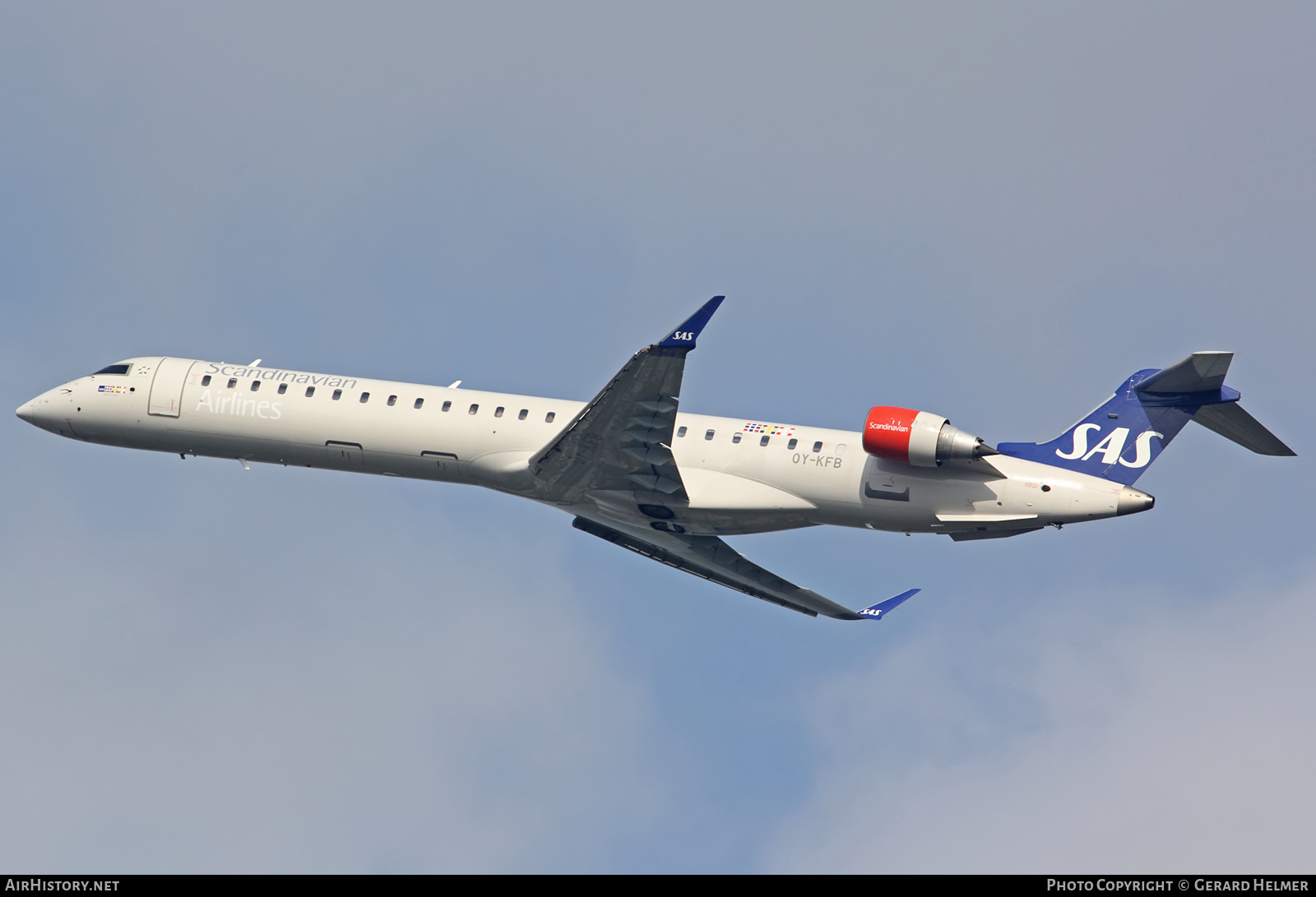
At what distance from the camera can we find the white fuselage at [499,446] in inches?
1232

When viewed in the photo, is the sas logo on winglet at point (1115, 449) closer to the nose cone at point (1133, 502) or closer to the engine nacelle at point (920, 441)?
the nose cone at point (1133, 502)

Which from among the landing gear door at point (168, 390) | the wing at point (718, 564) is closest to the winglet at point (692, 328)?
the wing at point (718, 564)

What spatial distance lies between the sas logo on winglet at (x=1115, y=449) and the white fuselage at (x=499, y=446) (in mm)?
866

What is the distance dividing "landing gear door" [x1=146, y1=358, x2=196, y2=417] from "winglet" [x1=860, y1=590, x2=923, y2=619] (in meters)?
18.5

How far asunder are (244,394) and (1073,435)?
20.3m

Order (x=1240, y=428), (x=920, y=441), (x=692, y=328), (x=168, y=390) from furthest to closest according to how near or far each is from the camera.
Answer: (x=168, y=390), (x=1240, y=428), (x=920, y=441), (x=692, y=328)

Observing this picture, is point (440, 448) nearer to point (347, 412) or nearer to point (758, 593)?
point (347, 412)

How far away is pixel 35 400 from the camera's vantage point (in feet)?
122

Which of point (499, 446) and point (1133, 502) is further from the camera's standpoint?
point (499, 446)

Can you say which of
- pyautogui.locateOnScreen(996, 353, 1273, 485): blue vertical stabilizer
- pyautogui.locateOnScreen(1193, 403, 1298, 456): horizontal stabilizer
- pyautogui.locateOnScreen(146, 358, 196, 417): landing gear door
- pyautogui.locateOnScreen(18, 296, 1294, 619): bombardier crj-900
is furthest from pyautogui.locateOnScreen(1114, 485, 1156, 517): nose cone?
pyautogui.locateOnScreen(146, 358, 196, 417): landing gear door

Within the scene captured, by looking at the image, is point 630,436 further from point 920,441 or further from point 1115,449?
point 1115,449

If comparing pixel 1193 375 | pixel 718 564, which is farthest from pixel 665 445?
pixel 1193 375

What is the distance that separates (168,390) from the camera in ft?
118

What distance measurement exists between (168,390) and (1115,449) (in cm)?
2335
